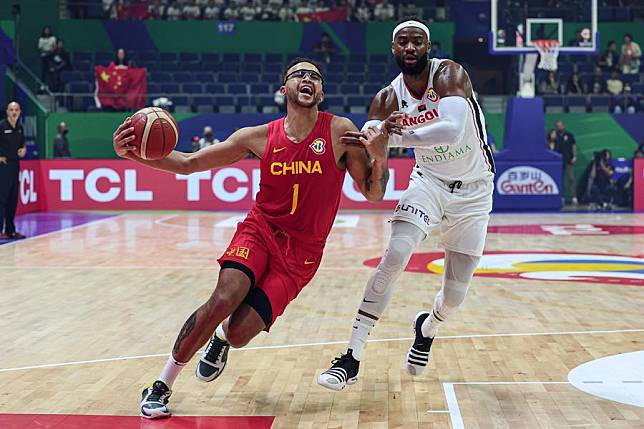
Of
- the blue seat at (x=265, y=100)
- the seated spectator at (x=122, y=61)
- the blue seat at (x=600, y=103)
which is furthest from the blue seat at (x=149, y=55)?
the blue seat at (x=600, y=103)

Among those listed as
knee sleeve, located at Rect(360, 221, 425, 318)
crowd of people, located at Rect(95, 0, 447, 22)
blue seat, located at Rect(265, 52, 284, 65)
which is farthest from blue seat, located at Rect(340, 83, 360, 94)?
knee sleeve, located at Rect(360, 221, 425, 318)

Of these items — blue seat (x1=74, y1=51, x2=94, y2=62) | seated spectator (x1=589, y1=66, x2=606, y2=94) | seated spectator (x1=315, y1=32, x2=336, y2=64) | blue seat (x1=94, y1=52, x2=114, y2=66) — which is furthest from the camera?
seated spectator (x1=315, y1=32, x2=336, y2=64)

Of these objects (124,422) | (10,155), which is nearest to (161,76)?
(10,155)

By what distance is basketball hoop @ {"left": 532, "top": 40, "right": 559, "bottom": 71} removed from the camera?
Result: 19844 millimetres

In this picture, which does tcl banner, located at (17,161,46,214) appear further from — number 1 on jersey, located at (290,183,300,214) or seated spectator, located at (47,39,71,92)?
number 1 on jersey, located at (290,183,300,214)

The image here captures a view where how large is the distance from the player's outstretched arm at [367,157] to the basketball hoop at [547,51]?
15.6m

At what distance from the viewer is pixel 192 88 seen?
24281 millimetres

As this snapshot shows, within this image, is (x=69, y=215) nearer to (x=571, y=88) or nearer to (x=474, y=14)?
(x=571, y=88)

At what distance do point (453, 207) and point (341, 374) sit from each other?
1.37 m

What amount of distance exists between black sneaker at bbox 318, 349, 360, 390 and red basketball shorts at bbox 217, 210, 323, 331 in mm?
432

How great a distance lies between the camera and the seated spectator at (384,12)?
26.7m

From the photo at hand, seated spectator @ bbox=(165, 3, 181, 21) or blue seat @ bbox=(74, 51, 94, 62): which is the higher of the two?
seated spectator @ bbox=(165, 3, 181, 21)

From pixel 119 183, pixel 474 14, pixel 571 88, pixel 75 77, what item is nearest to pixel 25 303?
pixel 119 183

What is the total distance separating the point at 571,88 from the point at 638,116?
1.82 m
